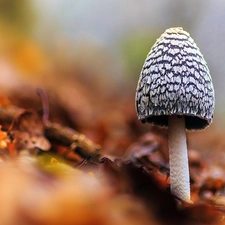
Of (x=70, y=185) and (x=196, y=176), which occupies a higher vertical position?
(x=196, y=176)

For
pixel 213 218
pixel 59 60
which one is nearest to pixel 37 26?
pixel 59 60

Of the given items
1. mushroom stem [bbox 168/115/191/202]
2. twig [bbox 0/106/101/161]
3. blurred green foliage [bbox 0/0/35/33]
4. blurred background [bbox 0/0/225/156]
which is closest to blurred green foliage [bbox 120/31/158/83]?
blurred background [bbox 0/0/225/156]

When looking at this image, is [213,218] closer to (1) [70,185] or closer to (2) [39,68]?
(1) [70,185]

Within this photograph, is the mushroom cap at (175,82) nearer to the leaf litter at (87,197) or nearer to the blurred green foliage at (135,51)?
the leaf litter at (87,197)

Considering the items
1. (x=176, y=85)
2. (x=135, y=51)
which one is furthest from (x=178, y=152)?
(x=135, y=51)

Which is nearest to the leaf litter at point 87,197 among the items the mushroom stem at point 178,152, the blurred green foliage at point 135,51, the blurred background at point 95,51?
the mushroom stem at point 178,152
